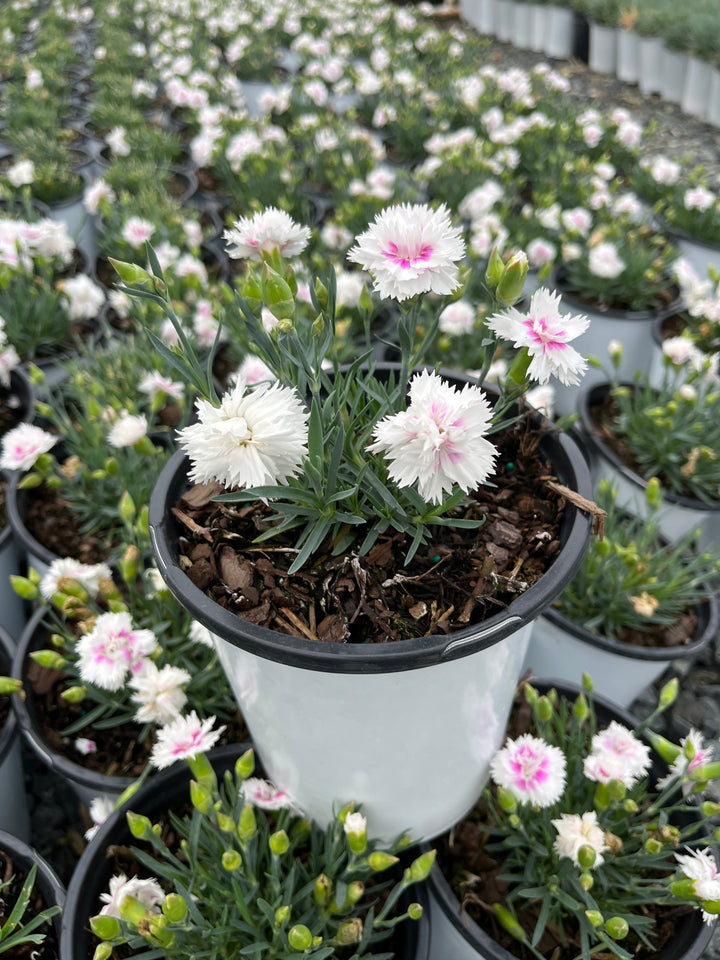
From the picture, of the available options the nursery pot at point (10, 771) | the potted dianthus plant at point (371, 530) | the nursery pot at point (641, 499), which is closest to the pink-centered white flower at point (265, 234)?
the potted dianthus plant at point (371, 530)

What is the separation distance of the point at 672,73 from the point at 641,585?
5.16 metres

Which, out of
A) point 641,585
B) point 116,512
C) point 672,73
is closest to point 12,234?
point 116,512

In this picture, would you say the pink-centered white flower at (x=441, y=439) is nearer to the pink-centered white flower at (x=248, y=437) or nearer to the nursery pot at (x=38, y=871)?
the pink-centered white flower at (x=248, y=437)

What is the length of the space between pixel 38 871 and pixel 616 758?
879 mm

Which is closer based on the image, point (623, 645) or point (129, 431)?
point (129, 431)

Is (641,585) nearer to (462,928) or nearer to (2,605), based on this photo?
(462,928)

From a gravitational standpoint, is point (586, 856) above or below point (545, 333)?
below

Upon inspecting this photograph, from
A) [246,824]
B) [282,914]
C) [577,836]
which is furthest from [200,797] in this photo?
[577,836]

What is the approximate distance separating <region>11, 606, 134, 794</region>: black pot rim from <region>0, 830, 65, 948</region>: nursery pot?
0.13 metres

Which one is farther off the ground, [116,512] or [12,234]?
[12,234]

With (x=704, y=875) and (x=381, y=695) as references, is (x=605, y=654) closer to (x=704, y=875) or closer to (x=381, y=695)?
(x=704, y=875)

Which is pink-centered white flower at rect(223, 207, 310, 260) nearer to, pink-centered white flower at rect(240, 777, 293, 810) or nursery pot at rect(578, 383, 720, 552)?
pink-centered white flower at rect(240, 777, 293, 810)

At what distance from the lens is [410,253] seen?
2.33 ft

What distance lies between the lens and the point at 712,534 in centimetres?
194
